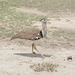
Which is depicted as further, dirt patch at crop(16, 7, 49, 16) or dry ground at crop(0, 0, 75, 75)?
dirt patch at crop(16, 7, 49, 16)

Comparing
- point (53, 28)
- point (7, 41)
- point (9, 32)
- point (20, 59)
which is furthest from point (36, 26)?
point (20, 59)

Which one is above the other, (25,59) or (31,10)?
(31,10)

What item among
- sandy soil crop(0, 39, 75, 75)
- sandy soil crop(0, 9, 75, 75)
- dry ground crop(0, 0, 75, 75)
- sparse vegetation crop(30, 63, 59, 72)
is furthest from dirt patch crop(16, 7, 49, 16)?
sparse vegetation crop(30, 63, 59, 72)

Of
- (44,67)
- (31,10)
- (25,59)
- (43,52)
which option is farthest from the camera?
(31,10)

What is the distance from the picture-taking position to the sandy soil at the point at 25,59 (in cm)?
582

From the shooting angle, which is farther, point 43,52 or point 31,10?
point 31,10

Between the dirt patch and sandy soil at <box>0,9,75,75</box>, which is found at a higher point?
the dirt patch

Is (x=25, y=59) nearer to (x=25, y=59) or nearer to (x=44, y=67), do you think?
(x=25, y=59)

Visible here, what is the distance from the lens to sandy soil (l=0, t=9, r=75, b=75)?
19.1 feet

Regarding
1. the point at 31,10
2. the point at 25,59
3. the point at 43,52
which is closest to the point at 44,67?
the point at 25,59

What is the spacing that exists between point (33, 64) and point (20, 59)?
595mm

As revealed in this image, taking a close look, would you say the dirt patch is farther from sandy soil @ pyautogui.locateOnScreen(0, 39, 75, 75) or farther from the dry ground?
sandy soil @ pyautogui.locateOnScreen(0, 39, 75, 75)

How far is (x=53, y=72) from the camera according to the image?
19.1ft

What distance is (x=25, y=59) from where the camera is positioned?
6.71m
